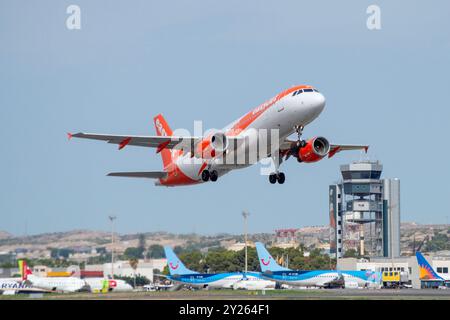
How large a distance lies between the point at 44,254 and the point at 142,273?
34029 mm

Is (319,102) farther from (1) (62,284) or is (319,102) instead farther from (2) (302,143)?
(1) (62,284)

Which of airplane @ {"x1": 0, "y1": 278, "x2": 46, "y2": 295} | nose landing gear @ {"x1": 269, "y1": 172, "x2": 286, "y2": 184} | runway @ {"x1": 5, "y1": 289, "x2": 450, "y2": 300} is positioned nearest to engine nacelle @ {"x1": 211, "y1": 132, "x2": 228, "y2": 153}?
nose landing gear @ {"x1": 269, "y1": 172, "x2": 286, "y2": 184}

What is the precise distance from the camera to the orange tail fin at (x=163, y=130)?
77.6 meters

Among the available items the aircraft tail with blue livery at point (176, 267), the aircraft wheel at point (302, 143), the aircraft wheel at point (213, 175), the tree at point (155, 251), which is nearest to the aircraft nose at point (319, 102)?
the aircraft wheel at point (302, 143)

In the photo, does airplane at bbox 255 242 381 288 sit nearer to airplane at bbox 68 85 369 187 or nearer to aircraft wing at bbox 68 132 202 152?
airplane at bbox 68 85 369 187

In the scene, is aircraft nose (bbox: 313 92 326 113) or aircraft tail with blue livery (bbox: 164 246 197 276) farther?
aircraft tail with blue livery (bbox: 164 246 197 276)

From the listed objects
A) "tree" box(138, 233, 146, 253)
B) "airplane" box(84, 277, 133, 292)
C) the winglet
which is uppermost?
the winglet

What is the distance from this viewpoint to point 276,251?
144625 mm

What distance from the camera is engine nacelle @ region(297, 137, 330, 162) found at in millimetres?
63938

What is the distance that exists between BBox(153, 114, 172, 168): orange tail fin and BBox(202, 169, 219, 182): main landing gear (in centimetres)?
1173

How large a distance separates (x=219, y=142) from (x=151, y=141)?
682cm

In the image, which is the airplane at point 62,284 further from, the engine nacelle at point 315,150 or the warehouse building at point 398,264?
the warehouse building at point 398,264

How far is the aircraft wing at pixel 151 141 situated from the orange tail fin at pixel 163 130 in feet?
31.0

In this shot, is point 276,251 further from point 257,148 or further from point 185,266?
point 257,148
